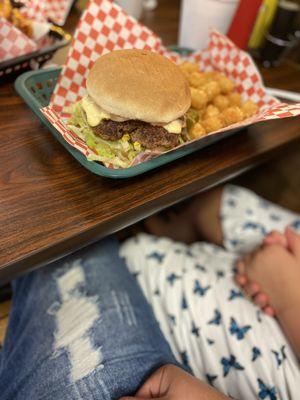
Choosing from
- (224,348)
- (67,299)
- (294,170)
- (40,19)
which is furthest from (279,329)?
(294,170)

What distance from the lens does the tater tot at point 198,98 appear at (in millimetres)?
1091

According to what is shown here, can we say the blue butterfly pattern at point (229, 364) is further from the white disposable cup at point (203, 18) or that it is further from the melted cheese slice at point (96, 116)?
the white disposable cup at point (203, 18)

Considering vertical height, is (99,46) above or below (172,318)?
above

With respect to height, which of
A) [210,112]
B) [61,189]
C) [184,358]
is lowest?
[184,358]

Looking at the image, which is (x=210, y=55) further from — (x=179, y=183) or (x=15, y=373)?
(x=15, y=373)

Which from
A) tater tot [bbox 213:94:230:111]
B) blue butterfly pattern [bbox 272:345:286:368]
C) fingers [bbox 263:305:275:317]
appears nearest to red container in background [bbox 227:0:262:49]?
tater tot [bbox 213:94:230:111]

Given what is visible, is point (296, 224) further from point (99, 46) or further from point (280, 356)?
point (99, 46)

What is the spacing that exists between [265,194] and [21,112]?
5.42 ft

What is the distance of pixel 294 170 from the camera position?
97.5 inches

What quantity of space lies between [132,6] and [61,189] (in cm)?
133

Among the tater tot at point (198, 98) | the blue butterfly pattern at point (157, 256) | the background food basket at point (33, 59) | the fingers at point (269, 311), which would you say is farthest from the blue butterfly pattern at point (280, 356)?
the background food basket at point (33, 59)

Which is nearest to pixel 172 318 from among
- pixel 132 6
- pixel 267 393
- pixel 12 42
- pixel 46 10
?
pixel 267 393

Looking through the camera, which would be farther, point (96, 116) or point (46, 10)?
point (46, 10)

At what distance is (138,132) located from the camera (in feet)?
3.05
